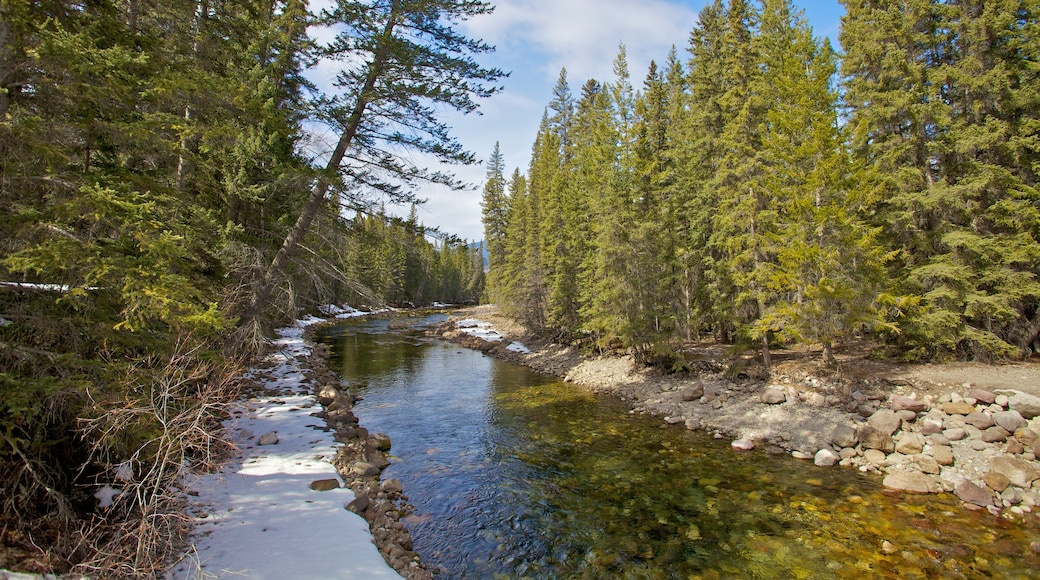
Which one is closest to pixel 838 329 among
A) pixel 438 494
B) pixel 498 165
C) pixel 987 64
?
pixel 987 64

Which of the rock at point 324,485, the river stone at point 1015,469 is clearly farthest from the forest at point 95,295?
the river stone at point 1015,469

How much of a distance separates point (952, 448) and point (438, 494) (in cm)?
1149

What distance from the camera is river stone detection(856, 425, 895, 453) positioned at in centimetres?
1059

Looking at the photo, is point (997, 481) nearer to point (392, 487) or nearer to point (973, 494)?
point (973, 494)

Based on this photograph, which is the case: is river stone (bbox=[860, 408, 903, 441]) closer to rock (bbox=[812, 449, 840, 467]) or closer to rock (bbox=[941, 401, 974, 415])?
rock (bbox=[941, 401, 974, 415])

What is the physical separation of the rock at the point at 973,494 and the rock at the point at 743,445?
155 inches

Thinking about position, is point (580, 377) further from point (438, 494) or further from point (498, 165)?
point (498, 165)

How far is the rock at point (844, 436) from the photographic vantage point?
11023 millimetres

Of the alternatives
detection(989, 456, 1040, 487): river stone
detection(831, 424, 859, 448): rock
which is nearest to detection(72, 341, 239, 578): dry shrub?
detection(831, 424, 859, 448): rock

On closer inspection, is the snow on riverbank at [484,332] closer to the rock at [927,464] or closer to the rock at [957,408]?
the rock at [957,408]

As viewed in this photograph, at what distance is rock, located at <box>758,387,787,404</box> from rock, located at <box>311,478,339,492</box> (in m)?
12.5

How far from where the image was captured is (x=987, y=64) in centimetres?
1395

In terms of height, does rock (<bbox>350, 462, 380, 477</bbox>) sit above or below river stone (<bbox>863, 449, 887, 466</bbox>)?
above

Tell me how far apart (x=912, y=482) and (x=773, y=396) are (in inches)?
180
